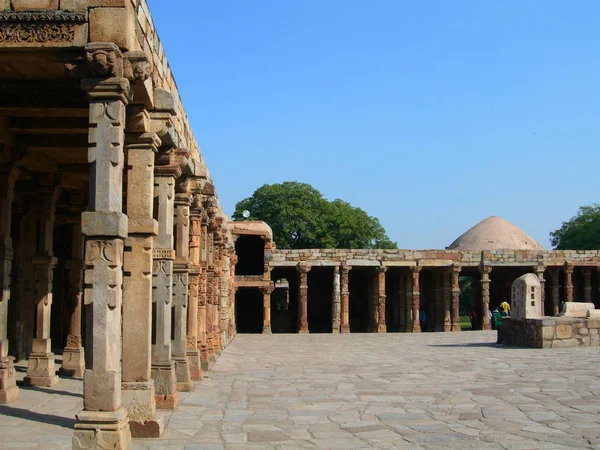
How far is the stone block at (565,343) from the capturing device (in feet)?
57.1

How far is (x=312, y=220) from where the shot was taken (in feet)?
152

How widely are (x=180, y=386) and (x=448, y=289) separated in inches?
864

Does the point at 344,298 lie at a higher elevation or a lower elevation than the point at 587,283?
lower

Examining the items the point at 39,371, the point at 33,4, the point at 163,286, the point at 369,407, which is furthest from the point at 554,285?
the point at 33,4

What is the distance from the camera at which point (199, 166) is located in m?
10.5

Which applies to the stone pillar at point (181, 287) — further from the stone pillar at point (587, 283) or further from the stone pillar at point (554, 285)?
the stone pillar at point (587, 283)

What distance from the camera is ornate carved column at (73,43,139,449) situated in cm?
552

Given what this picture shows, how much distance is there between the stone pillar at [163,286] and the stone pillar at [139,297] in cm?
136

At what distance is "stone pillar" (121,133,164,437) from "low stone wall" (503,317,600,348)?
42.3 ft

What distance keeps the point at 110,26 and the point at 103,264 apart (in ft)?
6.50

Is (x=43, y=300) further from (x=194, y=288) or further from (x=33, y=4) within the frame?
(x=33, y=4)

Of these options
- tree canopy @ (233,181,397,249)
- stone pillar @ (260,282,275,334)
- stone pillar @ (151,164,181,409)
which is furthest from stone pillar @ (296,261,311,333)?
stone pillar @ (151,164,181,409)

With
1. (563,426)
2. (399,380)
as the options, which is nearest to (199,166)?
(399,380)

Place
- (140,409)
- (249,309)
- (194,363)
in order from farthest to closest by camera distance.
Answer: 1. (249,309)
2. (194,363)
3. (140,409)
